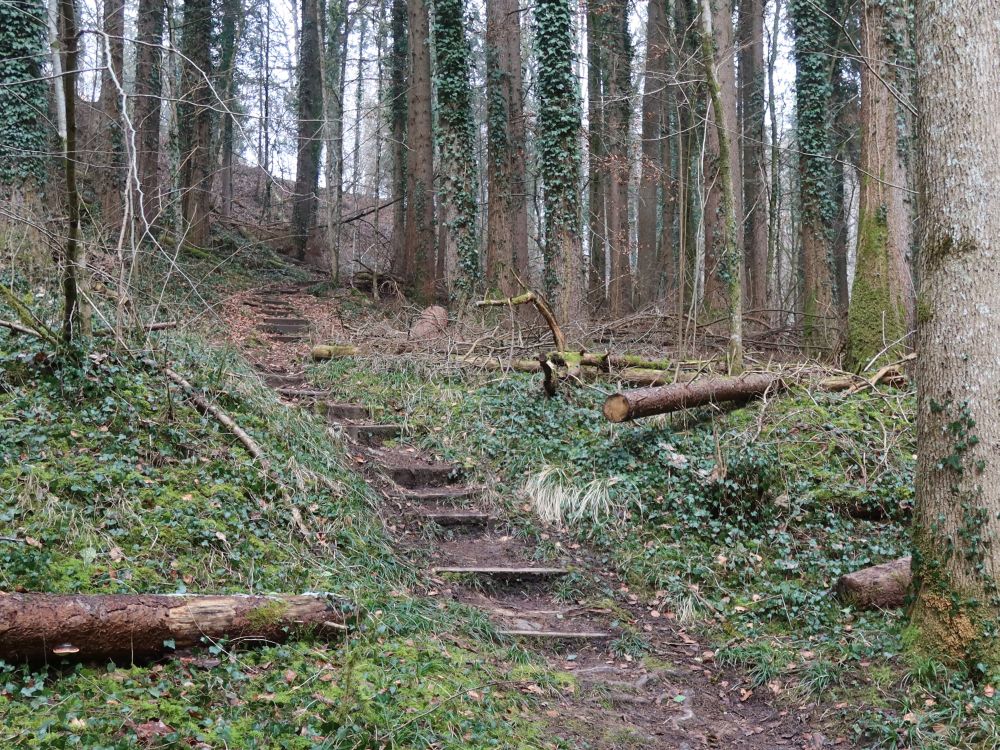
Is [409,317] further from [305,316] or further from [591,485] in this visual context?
[591,485]

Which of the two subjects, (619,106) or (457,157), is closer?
(457,157)

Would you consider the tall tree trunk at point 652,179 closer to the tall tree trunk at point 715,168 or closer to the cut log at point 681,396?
the tall tree trunk at point 715,168

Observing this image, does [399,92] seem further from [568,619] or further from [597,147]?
[568,619]

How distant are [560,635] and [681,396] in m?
2.91

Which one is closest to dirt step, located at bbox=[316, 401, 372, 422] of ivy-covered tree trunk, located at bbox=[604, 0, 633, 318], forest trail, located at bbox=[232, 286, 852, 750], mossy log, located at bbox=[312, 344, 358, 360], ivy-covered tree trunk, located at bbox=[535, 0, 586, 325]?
forest trail, located at bbox=[232, 286, 852, 750]

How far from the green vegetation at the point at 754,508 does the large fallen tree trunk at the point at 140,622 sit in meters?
2.34

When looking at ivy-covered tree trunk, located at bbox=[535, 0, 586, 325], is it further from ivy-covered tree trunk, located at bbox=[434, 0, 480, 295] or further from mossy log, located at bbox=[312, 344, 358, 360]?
mossy log, located at bbox=[312, 344, 358, 360]

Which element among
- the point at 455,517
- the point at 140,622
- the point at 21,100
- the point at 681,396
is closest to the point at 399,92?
the point at 21,100

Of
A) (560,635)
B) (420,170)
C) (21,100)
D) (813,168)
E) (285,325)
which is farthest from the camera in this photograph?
(420,170)

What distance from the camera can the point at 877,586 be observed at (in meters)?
5.04

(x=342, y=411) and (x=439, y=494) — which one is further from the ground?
(x=342, y=411)

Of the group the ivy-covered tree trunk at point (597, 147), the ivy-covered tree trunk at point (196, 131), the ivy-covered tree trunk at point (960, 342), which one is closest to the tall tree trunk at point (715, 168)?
the ivy-covered tree trunk at point (597, 147)

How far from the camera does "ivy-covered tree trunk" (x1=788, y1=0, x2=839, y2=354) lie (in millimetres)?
12391

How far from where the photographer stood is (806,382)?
26.6 feet
